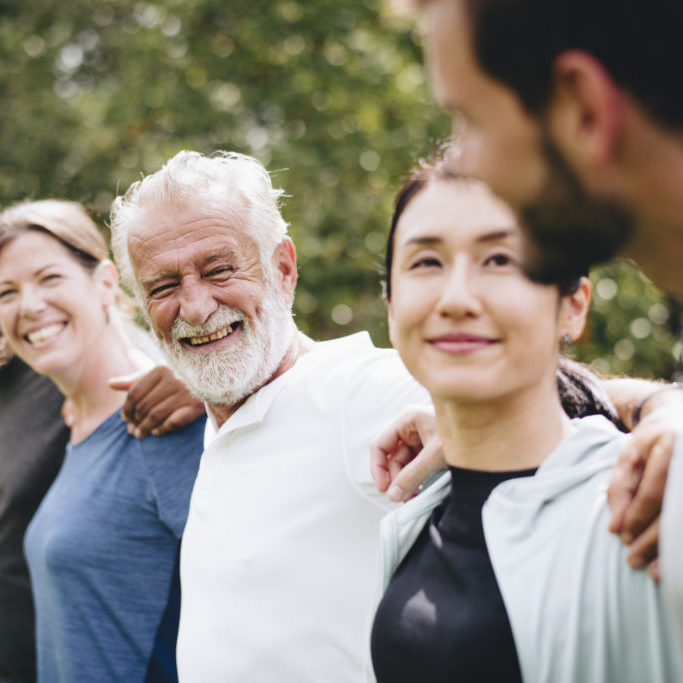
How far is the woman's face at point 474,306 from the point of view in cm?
156

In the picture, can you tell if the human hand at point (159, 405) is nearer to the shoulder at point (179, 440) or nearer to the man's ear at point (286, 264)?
the shoulder at point (179, 440)

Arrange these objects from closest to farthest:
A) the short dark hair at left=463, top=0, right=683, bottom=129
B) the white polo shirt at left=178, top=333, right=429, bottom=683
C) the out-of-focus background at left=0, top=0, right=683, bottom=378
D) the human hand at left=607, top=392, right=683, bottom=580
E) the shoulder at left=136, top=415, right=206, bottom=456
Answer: the short dark hair at left=463, top=0, right=683, bottom=129
the human hand at left=607, top=392, right=683, bottom=580
the white polo shirt at left=178, top=333, right=429, bottom=683
the shoulder at left=136, top=415, right=206, bottom=456
the out-of-focus background at left=0, top=0, right=683, bottom=378

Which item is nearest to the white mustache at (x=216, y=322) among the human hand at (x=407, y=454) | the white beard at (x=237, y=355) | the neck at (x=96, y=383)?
the white beard at (x=237, y=355)

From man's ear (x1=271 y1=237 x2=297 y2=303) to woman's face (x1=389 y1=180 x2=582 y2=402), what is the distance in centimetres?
93

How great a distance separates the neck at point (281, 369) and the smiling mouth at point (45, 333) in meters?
0.97

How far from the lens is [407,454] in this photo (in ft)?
6.43

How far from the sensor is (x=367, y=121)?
8.67 metres

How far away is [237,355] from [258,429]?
23cm

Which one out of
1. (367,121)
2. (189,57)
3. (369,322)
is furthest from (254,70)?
(369,322)

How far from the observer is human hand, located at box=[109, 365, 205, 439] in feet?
9.02

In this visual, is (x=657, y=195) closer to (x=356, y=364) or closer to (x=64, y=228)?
(x=356, y=364)

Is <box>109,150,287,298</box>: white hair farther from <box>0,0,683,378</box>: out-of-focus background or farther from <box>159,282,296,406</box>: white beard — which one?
<box>0,0,683,378</box>: out-of-focus background

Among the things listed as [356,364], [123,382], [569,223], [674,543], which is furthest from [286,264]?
[674,543]

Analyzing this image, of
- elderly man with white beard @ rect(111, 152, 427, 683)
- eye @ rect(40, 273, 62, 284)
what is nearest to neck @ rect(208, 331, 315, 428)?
elderly man with white beard @ rect(111, 152, 427, 683)
